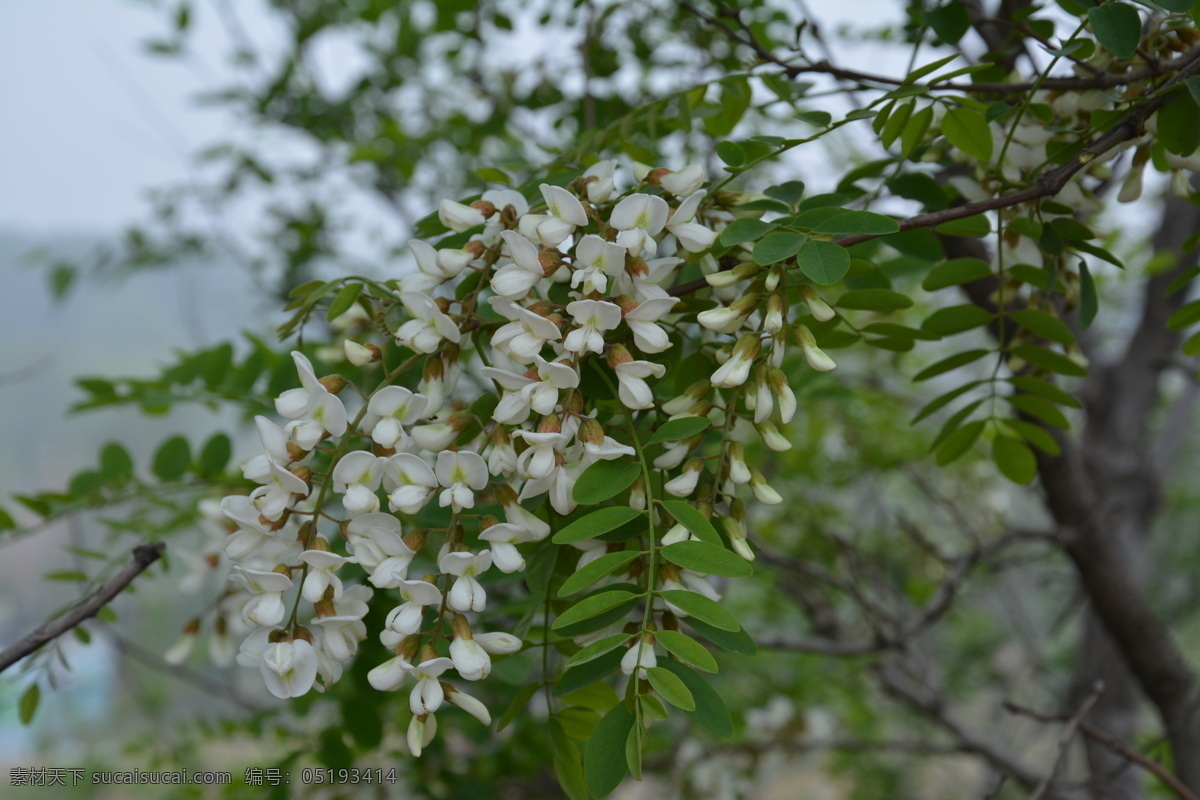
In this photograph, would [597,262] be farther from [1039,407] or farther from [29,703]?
[29,703]

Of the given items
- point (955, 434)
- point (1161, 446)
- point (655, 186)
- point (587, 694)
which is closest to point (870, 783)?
point (1161, 446)

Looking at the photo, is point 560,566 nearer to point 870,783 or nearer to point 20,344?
point 870,783

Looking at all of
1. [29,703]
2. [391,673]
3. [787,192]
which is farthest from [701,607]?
[29,703]

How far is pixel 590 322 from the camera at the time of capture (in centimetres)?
32

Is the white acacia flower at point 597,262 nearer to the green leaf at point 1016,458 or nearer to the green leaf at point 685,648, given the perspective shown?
the green leaf at point 685,648

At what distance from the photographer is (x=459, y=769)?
1107 millimetres

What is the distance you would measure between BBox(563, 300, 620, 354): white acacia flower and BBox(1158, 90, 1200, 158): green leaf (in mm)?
259

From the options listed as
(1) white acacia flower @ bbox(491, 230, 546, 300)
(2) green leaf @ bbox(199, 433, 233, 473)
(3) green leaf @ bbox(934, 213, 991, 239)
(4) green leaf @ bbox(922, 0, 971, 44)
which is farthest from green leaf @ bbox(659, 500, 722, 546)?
(2) green leaf @ bbox(199, 433, 233, 473)

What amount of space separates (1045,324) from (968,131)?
0.12 metres

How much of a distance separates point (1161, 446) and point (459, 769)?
1.10 metres

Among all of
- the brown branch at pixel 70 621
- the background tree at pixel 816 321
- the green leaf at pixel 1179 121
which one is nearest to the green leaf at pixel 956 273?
the background tree at pixel 816 321

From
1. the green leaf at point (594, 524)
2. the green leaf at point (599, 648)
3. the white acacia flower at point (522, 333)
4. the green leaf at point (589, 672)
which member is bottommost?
the green leaf at point (589, 672)

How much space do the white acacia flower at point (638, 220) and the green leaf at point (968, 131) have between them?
168mm

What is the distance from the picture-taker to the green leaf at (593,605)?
0.31m
